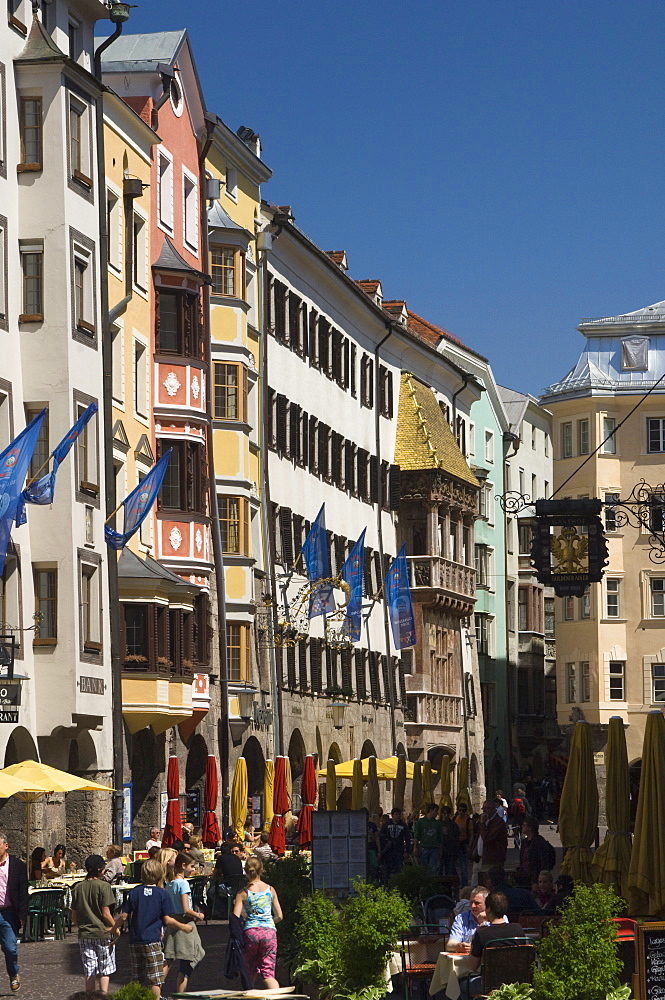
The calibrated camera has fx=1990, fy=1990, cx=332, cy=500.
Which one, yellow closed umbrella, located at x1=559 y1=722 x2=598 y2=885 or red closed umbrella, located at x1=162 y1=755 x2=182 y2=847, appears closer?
yellow closed umbrella, located at x1=559 y1=722 x2=598 y2=885

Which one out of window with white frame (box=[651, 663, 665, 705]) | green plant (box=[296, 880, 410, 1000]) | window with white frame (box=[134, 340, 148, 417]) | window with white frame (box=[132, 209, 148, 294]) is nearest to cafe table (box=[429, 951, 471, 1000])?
green plant (box=[296, 880, 410, 1000])

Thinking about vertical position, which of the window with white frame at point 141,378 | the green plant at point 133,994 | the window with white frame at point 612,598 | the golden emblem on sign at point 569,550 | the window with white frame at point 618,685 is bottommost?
the green plant at point 133,994

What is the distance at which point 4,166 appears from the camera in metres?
34.6

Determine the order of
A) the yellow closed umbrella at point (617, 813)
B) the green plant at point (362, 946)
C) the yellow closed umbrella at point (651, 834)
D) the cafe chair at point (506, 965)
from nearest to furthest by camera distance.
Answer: the cafe chair at point (506, 965), the green plant at point (362, 946), the yellow closed umbrella at point (651, 834), the yellow closed umbrella at point (617, 813)

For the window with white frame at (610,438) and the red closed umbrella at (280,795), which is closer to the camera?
the red closed umbrella at (280,795)

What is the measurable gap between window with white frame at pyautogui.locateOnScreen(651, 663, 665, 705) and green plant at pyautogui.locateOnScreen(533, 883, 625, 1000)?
214ft

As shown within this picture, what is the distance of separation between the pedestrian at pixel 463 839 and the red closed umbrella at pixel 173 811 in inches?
199

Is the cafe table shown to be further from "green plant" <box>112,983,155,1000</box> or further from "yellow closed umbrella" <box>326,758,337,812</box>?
"yellow closed umbrella" <box>326,758,337,812</box>

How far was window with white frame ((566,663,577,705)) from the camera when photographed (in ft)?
260

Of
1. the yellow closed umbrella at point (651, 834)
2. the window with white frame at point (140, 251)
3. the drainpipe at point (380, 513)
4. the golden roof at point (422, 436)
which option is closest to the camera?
the yellow closed umbrella at point (651, 834)

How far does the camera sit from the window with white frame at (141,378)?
4244cm

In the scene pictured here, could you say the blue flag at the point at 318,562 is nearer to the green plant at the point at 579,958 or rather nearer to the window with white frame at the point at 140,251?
the window with white frame at the point at 140,251

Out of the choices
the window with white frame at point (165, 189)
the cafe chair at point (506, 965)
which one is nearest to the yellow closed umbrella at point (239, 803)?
the window with white frame at point (165, 189)

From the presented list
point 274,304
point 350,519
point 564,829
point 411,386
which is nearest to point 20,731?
point 564,829
